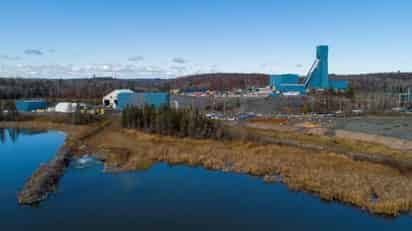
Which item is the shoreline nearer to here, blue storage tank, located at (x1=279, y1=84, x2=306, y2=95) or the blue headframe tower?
the blue headframe tower

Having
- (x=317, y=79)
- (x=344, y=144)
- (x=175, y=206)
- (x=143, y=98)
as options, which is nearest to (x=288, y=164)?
(x=175, y=206)

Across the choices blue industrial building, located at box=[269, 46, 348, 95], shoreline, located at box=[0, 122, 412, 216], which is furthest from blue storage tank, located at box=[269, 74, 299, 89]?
Result: shoreline, located at box=[0, 122, 412, 216]

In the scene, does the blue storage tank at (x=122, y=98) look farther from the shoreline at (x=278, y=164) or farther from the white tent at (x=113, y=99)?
the shoreline at (x=278, y=164)

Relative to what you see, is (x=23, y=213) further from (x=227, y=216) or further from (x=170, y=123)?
(x=170, y=123)

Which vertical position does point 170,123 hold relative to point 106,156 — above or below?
above

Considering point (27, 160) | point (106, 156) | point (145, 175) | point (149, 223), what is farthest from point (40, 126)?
point (149, 223)

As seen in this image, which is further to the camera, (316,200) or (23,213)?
(316,200)

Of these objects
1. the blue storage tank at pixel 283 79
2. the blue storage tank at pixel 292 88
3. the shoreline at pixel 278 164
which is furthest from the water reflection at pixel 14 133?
the blue storage tank at pixel 283 79
